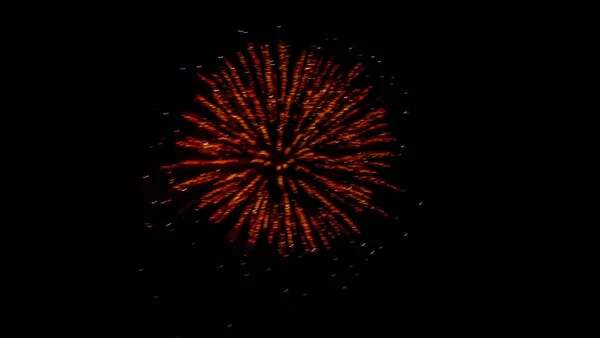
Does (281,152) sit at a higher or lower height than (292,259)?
higher

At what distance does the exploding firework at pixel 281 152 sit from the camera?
10.7 ft

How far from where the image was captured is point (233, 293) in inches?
143

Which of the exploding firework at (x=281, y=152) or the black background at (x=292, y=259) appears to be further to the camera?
the black background at (x=292, y=259)

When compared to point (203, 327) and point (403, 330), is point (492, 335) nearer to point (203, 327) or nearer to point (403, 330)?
point (403, 330)

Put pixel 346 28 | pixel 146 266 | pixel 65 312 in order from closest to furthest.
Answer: pixel 65 312 < pixel 146 266 < pixel 346 28

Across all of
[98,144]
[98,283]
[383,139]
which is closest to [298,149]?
[383,139]

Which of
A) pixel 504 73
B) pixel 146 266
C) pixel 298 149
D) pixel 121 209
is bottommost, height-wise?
pixel 146 266

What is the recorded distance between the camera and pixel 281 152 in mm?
3430

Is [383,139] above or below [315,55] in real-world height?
below

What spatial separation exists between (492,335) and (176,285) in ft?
7.01

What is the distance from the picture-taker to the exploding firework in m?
3.28

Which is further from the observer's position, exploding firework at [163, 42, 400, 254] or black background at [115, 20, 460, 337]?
black background at [115, 20, 460, 337]

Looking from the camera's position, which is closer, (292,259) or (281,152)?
(281,152)

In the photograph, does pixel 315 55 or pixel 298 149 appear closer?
pixel 298 149
